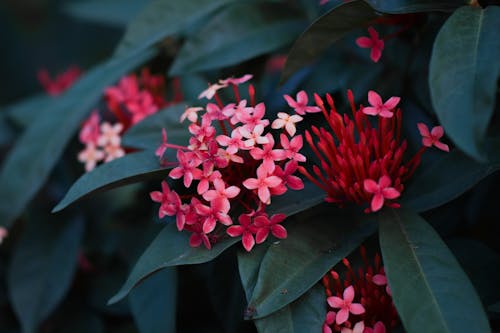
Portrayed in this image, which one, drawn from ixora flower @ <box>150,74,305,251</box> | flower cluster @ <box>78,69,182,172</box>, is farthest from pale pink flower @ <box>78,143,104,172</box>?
ixora flower @ <box>150,74,305,251</box>

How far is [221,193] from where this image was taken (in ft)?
2.75

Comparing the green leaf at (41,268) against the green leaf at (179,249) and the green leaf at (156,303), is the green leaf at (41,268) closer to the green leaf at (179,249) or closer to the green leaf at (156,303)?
the green leaf at (156,303)

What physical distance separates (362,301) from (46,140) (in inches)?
30.1

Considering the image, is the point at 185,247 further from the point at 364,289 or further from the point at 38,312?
the point at 38,312

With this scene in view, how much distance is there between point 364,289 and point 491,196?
1.35ft

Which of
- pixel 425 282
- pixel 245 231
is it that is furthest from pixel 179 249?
pixel 425 282

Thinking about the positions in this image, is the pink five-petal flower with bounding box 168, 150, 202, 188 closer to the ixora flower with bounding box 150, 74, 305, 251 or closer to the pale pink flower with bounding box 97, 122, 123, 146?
the ixora flower with bounding box 150, 74, 305, 251

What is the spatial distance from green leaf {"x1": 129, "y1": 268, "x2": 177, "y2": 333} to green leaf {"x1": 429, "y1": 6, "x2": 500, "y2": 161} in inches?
21.0

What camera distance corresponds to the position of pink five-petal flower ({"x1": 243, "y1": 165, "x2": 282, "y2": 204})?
0.83 metres

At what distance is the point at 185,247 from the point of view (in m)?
0.87

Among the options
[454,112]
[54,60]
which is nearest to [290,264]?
[454,112]

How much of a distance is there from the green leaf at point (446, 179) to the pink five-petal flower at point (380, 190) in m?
0.12

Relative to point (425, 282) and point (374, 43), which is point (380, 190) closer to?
point (425, 282)

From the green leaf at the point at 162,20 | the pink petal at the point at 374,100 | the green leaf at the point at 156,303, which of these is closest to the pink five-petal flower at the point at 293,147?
the pink petal at the point at 374,100
